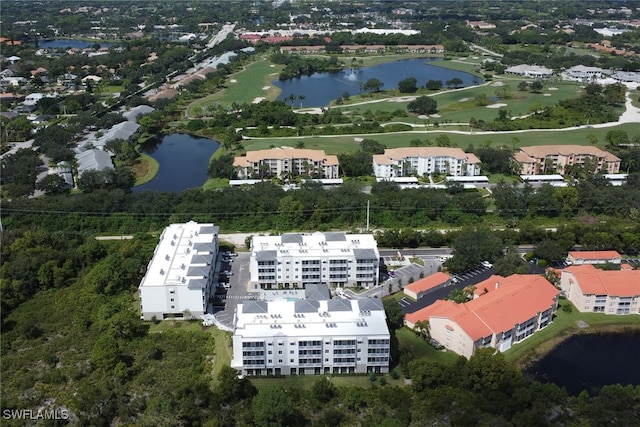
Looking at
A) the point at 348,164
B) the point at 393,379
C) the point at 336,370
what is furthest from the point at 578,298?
the point at 348,164

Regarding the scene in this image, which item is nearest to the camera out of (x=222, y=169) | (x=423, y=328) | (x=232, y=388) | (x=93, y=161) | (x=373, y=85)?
(x=232, y=388)

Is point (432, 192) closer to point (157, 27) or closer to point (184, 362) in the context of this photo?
point (184, 362)

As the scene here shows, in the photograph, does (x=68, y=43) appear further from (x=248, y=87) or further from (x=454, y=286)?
(x=454, y=286)

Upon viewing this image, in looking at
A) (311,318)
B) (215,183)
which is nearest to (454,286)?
(311,318)

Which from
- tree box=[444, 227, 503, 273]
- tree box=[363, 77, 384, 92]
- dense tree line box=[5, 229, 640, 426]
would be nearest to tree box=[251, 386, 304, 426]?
dense tree line box=[5, 229, 640, 426]

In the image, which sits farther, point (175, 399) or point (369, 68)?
point (369, 68)

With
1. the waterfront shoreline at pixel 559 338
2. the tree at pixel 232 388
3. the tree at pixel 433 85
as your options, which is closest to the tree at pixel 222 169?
the tree at pixel 232 388
